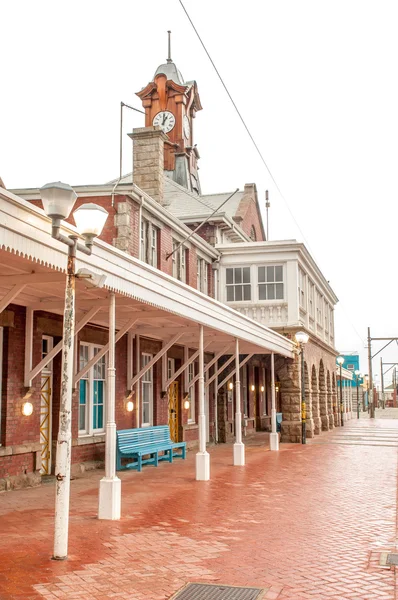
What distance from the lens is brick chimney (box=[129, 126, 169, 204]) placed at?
19981 millimetres

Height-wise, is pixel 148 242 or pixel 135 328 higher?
pixel 148 242

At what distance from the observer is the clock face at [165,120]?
52875 millimetres

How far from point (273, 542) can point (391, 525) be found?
201 centimetres

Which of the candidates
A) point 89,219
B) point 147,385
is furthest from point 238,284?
point 89,219

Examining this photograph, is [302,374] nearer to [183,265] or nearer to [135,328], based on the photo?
[183,265]

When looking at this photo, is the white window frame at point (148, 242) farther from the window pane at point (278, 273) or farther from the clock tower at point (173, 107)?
the clock tower at point (173, 107)

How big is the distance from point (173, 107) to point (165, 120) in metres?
1.32

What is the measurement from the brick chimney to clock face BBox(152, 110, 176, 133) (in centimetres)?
3362

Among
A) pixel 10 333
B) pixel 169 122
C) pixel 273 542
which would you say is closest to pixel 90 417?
pixel 10 333

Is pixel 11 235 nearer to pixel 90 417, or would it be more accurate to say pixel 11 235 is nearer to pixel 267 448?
pixel 90 417

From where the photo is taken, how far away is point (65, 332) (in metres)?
A: 6.99

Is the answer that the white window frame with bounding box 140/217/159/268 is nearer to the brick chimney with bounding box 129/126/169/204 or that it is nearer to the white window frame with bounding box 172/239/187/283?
the white window frame with bounding box 172/239/187/283

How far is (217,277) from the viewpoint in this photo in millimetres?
24875

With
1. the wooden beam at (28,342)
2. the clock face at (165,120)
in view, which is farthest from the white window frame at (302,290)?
the clock face at (165,120)
